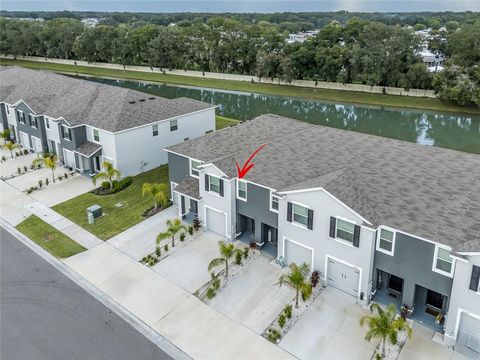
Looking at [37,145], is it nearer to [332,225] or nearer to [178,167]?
[178,167]

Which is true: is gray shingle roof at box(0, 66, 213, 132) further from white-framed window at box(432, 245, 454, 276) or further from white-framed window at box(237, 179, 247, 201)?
white-framed window at box(432, 245, 454, 276)

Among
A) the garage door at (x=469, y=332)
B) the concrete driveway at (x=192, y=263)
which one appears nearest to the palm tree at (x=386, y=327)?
the garage door at (x=469, y=332)

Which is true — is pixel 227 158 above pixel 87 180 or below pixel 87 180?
above

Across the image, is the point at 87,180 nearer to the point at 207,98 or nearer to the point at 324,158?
the point at 324,158

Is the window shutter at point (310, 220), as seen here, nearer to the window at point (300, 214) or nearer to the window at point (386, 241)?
the window at point (300, 214)

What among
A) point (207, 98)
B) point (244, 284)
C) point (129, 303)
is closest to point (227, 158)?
point (244, 284)

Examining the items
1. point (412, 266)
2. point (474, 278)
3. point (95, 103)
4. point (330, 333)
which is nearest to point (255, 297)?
point (330, 333)
